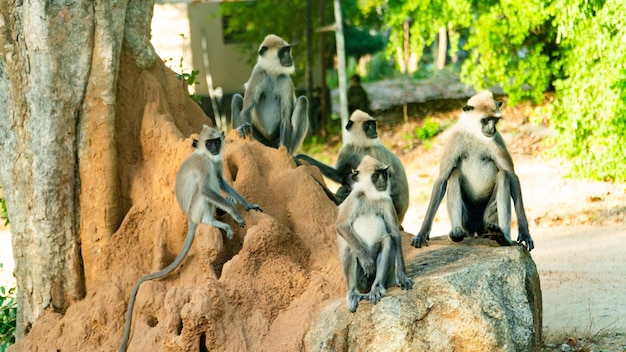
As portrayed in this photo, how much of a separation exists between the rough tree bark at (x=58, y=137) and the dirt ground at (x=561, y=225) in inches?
158

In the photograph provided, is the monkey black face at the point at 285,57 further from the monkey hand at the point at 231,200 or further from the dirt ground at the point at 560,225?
the dirt ground at the point at 560,225

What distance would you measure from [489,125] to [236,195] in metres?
2.01

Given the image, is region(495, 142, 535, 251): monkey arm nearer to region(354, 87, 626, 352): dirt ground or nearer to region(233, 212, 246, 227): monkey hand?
region(354, 87, 626, 352): dirt ground

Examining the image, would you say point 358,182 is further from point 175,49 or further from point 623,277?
point 175,49

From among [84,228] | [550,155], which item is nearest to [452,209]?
[84,228]

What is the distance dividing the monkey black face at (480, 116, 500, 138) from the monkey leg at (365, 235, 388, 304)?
4.58ft

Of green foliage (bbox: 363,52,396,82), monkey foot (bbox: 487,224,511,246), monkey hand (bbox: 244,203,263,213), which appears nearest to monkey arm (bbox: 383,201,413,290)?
monkey foot (bbox: 487,224,511,246)

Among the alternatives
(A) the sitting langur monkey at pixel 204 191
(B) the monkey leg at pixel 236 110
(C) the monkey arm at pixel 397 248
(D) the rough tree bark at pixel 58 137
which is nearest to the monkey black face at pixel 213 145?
(A) the sitting langur monkey at pixel 204 191

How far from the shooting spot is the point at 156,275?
20.2 feet

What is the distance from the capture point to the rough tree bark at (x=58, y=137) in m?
6.44

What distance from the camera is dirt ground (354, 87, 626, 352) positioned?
766cm

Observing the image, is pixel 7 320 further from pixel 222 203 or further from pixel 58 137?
pixel 222 203

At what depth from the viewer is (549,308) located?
26.9ft

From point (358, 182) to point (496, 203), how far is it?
4.21 feet
